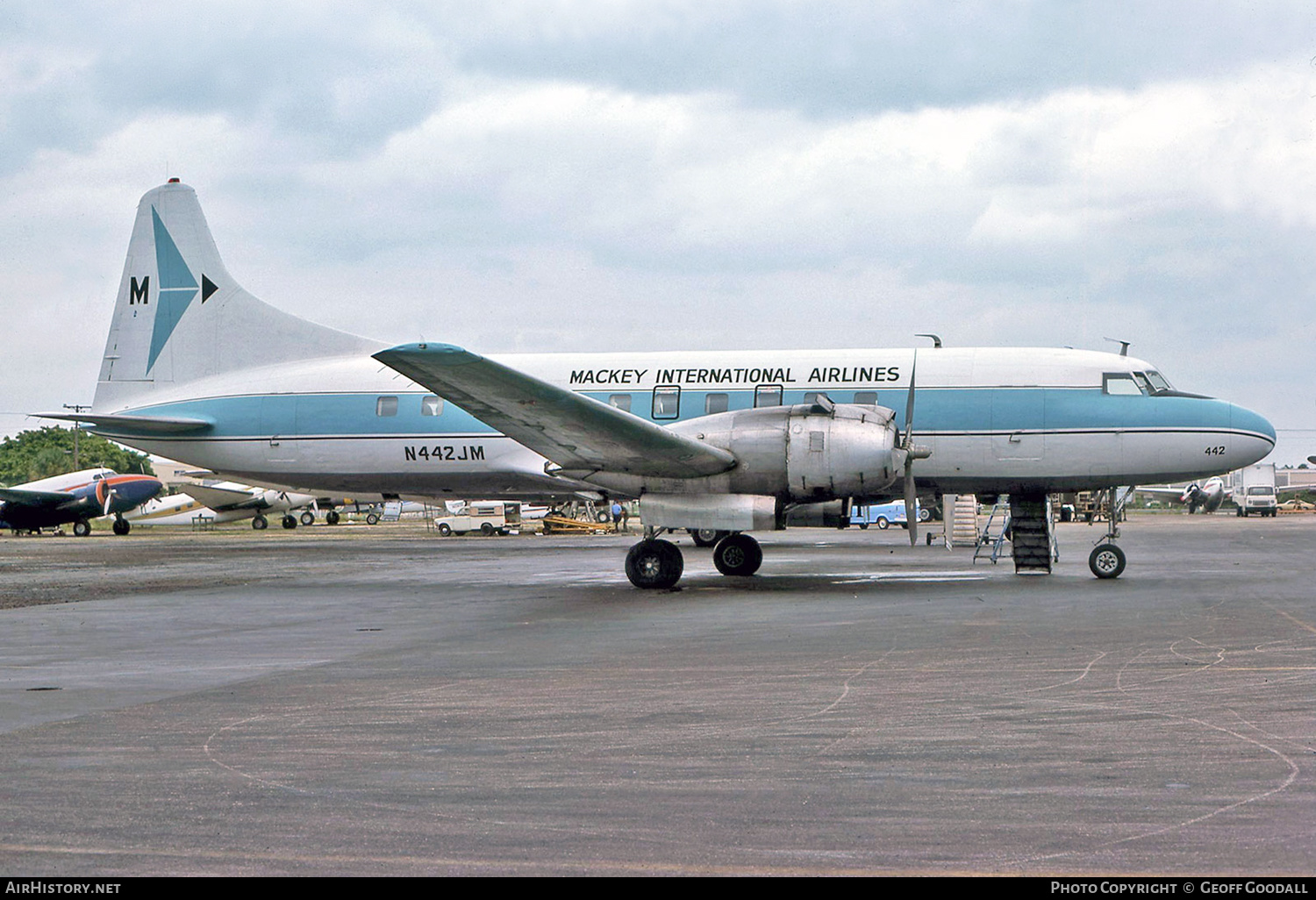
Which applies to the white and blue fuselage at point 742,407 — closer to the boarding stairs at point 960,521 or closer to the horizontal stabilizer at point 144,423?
the horizontal stabilizer at point 144,423

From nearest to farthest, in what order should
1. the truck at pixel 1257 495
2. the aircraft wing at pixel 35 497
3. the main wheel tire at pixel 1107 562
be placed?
the main wheel tire at pixel 1107 562 → the aircraft wing at pixel 35 497 → the truck at pixel 1257 495

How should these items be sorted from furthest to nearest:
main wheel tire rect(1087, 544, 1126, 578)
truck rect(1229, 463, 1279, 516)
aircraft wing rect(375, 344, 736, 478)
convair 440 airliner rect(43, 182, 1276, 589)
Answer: truck rect(1229, 463, 1279, 516) < main wheel tire rect(1087, 544, 1126, 578) < convair 440 airliner rect(43, 182, 1276, 589) < aircraft wing rect(375, 344, 736, 478)

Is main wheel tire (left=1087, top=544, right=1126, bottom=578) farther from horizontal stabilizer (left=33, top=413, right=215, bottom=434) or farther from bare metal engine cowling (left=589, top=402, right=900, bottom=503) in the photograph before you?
horizontal stabilizer (left=33, top=413, right=215, bottom=434)

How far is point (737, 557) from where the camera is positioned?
18812mm

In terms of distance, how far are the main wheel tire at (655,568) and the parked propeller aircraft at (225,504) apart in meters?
36.4

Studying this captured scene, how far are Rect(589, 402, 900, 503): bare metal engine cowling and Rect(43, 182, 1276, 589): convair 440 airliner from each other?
3 cm

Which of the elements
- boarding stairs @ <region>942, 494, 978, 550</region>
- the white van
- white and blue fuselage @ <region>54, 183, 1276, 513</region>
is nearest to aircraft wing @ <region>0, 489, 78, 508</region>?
the white van

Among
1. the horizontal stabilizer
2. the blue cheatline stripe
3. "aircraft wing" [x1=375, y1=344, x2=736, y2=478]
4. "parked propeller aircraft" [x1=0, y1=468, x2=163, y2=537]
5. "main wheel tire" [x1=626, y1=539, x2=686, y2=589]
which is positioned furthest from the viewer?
"parked propeller aircraft" [x1=0, y1=468, x2=163, y2=537]

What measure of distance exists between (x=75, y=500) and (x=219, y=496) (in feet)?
25.1

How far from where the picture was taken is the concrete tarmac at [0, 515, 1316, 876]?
14.3 ft

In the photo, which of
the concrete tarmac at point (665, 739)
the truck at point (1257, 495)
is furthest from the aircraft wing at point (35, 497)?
the truck at point (1257, 495)

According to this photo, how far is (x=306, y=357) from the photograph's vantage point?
2298 centimetres

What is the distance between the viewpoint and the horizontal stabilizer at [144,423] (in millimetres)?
22328

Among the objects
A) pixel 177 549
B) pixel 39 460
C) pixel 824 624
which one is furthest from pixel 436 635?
pixel 39 460
